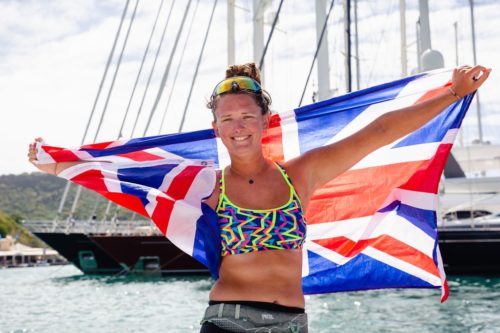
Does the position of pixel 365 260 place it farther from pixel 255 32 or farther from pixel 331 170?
pixel 255 32

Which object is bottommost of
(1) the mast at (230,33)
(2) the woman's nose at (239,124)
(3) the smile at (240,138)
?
(3) the smile at (240,138)

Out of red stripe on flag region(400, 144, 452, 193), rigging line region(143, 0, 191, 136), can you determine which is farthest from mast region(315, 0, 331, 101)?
red stripe on flag region(400, 144, 452, 193)

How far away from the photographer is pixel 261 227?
8.43 ft

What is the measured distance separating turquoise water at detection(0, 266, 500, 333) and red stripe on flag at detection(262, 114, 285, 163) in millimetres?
7743

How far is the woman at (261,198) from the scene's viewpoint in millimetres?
2506

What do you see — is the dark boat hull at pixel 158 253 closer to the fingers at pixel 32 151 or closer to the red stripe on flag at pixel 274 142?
the red stripe on flag at pixel 274 142

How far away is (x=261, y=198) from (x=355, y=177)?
1.44m

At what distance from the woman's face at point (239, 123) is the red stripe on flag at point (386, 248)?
140 cm

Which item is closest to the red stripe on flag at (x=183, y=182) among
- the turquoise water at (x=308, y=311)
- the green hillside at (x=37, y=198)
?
the turquoise water at (x=308, y=311)

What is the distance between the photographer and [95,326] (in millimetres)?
13523

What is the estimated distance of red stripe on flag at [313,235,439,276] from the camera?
149 inches

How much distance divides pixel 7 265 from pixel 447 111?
70.6 meters

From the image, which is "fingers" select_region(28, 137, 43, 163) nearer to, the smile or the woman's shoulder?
the woman's shoulder

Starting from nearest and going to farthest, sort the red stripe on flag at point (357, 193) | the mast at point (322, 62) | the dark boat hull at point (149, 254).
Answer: the red stripe on flag at point (357, 193), the mast at point (322, 62), the dark boat hull at point (149, 254)
